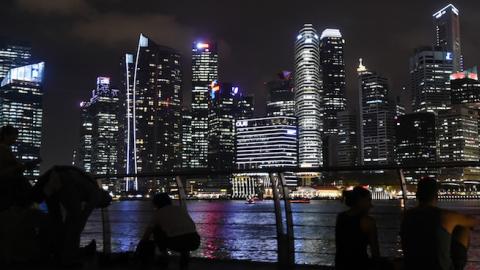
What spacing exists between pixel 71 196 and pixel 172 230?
130 cm

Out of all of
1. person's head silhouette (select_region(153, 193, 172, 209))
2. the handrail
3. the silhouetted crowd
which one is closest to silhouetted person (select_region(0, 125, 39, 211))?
the silhouetted crowd

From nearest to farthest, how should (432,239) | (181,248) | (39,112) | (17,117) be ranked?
(432,239) → (181,248) → (17,117) → (39,112)

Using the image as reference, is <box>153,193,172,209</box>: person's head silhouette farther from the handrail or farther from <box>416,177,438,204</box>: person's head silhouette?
<box>416,177,438,204</box>: person's head silhouette

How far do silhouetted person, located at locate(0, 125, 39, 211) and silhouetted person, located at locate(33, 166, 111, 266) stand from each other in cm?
18

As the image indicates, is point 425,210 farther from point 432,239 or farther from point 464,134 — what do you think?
point 464,134

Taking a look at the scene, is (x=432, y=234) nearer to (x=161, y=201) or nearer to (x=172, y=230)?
(x=172, y=230)

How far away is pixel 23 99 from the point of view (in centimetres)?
18025

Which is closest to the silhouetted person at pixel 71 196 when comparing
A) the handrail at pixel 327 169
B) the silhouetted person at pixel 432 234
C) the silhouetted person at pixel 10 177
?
the silhouetted person at pixel 10 177

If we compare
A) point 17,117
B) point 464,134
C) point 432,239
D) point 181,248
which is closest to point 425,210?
point 432,239

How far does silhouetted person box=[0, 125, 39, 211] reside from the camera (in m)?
6.71

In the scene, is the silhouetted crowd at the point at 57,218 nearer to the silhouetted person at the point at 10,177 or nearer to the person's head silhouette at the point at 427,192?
the silhouetted person at the point at 10,177

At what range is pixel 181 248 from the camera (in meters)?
6.71

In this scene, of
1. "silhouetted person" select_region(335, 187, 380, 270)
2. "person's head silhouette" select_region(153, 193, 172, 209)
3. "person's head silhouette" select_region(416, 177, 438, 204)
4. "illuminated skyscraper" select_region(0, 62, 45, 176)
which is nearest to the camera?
"person's head silhouette" select_region(416, 177, 438, 204)

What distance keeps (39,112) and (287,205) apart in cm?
19166
